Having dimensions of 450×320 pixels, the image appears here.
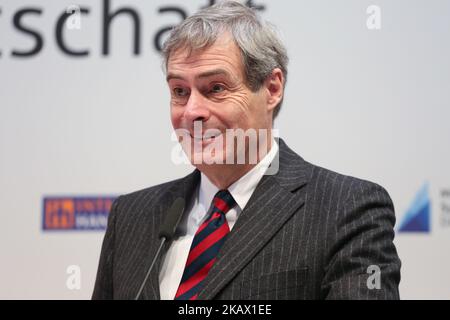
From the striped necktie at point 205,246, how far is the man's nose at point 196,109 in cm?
23

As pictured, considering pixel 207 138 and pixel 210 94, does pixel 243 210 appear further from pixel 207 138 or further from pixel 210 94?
pixel 210 94

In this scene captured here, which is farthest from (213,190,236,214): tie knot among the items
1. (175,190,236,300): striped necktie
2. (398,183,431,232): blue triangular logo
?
(398,183,431,232): blue triangular logo

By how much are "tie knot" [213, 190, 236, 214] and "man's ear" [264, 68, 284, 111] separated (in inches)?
11.5

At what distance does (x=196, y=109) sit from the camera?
1.71m

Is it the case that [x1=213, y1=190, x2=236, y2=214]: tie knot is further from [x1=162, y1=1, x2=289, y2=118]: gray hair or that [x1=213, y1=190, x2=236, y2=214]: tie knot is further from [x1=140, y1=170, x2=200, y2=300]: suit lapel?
[x1=162, y1=1, x2=289, y2=118]: gray hair

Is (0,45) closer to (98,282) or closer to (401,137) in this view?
(98,282)

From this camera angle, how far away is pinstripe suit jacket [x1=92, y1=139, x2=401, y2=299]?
153 centimetres

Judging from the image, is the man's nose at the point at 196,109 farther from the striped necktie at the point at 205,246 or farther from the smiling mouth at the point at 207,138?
the striped necktie at the point at 205,246

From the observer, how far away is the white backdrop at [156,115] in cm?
264

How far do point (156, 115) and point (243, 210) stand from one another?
116 centimetres

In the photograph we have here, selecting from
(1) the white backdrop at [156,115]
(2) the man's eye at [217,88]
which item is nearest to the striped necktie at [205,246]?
(2) the man's eye at [217,88]

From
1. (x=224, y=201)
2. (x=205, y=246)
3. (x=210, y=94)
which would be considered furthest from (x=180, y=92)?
(x=205, y=246)
